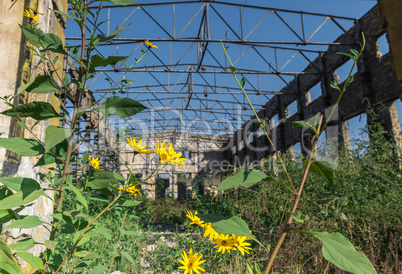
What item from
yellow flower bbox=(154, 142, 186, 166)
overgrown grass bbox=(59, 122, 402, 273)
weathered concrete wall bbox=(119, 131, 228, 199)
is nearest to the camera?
yellow flower bbox=(154, 142, 186, 166)

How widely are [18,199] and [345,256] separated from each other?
0.73 meters

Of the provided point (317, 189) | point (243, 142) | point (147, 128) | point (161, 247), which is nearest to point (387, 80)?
point (317, 189)

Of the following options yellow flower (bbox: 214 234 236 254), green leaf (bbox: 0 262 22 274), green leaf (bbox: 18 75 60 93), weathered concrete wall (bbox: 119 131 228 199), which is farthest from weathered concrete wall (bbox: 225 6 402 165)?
weathered concrete wall (bbox: 119 131 228 199)

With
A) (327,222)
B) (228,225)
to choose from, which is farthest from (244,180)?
(327,222)

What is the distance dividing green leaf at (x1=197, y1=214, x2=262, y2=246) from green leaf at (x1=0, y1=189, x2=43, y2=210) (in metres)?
0.43

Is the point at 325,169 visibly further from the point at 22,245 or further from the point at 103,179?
the point at 22,245

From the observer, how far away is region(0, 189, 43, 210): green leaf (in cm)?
68

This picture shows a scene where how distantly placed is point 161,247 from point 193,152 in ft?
69.0

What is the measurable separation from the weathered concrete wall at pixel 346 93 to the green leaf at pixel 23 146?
5711mm

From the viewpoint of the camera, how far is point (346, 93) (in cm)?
1088

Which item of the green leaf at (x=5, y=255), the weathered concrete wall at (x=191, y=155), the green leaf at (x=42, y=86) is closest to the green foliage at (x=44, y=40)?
the green leaf at (x=42, y=86)

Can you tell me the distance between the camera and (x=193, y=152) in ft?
80.3

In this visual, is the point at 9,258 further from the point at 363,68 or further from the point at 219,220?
the point at 363,68

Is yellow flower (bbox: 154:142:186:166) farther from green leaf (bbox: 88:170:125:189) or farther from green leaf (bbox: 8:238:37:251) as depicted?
green leaf (bbox: 8:238:37:251)
